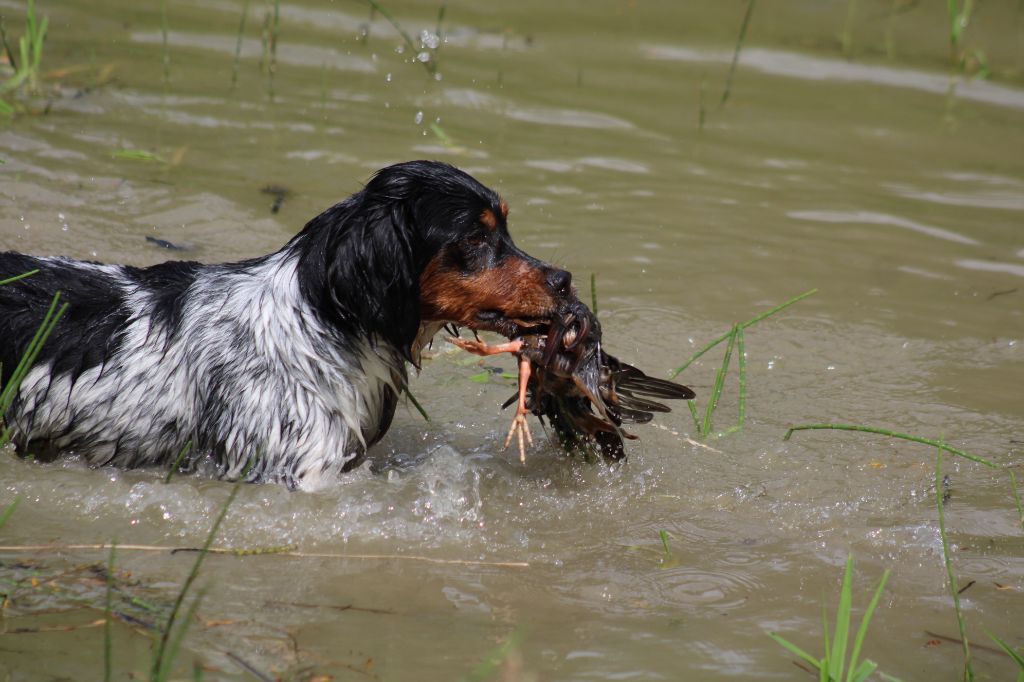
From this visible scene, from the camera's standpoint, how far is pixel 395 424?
16.2ft

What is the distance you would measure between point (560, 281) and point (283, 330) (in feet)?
3.11

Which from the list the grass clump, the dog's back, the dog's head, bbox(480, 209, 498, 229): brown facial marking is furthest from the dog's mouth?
the grass clump

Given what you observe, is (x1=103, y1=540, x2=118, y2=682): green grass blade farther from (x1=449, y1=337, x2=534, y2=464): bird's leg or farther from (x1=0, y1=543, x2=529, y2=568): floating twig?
(x1=449, y1=337, x2=534, y2=464): bird's leg

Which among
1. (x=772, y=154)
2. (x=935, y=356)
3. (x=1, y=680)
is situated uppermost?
(x=772, y=154)

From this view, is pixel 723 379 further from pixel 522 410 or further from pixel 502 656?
pixel 502 656

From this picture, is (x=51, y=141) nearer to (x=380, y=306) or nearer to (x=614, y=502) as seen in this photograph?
(x=380, y=306)

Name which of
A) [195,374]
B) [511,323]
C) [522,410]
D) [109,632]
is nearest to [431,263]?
[511,323]

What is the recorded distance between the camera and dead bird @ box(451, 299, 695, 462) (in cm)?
390

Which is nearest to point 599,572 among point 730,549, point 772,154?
point 730,549

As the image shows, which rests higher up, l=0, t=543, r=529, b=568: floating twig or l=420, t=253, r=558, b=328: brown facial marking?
l=420, t=253, r=558, b=328: brown facial marking

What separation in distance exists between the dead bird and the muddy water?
27 centimetres

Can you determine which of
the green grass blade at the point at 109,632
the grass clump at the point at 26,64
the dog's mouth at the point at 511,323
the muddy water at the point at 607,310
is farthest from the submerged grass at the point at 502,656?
the grass clump at the point at 26,64

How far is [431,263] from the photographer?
395cm

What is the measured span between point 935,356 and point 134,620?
383 centimetres
